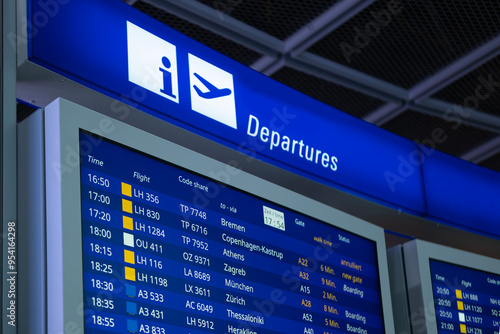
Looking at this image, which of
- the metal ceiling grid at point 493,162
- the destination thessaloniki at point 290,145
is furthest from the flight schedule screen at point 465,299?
the metal ceiling grid at point 493,162

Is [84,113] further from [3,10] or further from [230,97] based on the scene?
[230,97]

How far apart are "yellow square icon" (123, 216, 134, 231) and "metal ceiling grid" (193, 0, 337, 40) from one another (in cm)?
345

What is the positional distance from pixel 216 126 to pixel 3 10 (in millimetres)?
919

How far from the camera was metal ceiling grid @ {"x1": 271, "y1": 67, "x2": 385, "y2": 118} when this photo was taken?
6480 millimetres

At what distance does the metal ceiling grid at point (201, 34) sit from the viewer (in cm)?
566

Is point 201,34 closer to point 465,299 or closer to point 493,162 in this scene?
point 465,299

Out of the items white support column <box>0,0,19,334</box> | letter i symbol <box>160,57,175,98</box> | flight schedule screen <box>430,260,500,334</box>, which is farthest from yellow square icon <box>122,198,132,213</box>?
flight schedule screen <box>430,260,500,334</box>

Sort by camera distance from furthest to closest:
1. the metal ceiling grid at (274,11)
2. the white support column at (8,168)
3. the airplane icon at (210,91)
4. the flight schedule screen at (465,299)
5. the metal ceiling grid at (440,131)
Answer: the metal ceiling grid at (440,131) → the metal ceiling grid at (274,11) → the flight schedule screen at (465,299) → the airplane icon at (210,91) → the white support column at (8,168)

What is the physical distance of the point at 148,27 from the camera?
2.92 metres

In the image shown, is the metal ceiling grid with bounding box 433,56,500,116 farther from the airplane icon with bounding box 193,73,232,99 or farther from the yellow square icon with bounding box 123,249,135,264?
the yellow square icon with bounding box 123,249,135,264

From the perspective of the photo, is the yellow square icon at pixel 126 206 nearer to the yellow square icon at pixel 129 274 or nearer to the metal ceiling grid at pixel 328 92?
the yellow square icon at pixel 129 274

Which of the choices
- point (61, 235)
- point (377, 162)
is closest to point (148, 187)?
point (61, 235)

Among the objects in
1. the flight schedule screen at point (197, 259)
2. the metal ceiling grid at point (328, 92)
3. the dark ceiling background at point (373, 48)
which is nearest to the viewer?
the flight schedule screen at point (197, 259)

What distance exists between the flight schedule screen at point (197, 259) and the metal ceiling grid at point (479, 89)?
3.76 m
